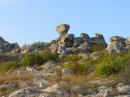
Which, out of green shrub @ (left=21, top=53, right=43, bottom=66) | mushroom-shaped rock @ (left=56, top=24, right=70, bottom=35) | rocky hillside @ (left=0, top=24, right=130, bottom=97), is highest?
mushroom-shaped rock @ (left=56, top=24, right=70, bottom=35)

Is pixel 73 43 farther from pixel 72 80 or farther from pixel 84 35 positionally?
pixel 72 80

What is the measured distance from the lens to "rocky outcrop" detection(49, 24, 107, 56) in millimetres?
52419

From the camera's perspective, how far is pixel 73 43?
55.8 m

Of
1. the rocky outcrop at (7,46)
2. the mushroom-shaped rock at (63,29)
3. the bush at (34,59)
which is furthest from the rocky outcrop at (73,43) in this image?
the rocky outcrop at (7,46)

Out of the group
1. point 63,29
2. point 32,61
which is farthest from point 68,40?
point 32,61

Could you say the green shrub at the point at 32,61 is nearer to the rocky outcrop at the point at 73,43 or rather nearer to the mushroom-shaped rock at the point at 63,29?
the rocky outcrop at the point at 73,43

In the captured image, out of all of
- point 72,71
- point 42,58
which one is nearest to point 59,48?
point 42,58

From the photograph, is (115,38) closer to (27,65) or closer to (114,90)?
(27,65)

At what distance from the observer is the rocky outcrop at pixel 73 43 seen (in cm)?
5242

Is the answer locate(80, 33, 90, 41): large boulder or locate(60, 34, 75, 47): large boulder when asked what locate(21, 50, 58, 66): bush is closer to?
locate(60, 34, 75, 47): large boulder

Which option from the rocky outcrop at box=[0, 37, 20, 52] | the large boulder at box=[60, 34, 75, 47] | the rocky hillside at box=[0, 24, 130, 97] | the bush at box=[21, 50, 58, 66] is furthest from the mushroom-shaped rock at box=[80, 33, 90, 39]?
the rocky hillside at box=[0, 24, 130, 97]

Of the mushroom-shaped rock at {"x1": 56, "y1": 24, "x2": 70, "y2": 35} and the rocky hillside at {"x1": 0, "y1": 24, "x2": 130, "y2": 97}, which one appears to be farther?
the mushroom-shaped rock at {"x1": 56, "y1": 24, "x2": 70, "y2": 35}

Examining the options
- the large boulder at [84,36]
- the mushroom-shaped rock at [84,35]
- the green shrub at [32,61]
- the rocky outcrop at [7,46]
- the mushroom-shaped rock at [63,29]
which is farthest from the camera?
the rocky outcrop at [7,46]

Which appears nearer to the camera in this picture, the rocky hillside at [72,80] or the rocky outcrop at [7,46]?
the rocky hillside at [72,80]
